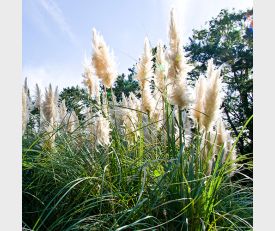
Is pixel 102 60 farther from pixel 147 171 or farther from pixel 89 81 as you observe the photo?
pixel 147 171

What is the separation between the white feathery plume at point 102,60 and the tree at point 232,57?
82.8 inches

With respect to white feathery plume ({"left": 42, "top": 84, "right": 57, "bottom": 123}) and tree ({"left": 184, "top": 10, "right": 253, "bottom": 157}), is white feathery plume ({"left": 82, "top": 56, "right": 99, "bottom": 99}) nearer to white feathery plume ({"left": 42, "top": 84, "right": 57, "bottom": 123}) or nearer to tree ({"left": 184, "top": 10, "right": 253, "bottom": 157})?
white feathery plume ({"left": 42, "top": 84, "right": 57, "bottom": 123})

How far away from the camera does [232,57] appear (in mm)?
6363

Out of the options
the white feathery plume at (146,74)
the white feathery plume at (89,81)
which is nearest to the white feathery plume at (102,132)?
the white feathery plume at (146,74)

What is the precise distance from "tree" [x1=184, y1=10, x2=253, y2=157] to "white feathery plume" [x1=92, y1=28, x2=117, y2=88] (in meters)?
2.10

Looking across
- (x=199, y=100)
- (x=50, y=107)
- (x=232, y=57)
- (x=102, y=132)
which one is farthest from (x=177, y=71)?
(x=232, y=57)

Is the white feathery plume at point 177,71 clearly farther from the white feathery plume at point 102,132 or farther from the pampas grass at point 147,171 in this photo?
the white feathery plume at point 102,132

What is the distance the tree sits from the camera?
5016mm

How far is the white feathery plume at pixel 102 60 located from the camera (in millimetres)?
2639

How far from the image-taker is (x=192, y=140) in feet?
7.93

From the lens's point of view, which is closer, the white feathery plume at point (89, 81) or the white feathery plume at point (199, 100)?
the white feathery plume at point (199, 100)

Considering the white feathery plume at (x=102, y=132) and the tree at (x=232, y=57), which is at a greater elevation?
the tree at (x=232, y=57)
